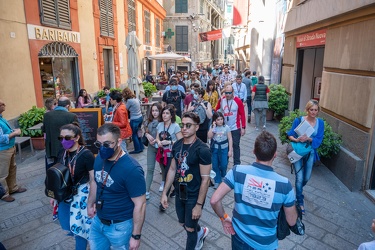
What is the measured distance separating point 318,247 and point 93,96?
1094cm

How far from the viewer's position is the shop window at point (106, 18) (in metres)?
13.6

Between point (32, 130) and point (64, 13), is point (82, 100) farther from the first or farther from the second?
point (64, 13)

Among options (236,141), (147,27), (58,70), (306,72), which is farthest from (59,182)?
(147,27)

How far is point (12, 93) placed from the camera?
7.66m

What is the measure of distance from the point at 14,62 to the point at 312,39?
8664 mm

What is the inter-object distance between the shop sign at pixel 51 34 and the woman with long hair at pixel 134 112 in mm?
3819

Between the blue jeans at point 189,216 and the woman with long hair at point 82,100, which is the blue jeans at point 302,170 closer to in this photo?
the blue jeans at point 189,216

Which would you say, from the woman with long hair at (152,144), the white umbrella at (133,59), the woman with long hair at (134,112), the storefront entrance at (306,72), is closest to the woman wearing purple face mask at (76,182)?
the woman with long hair at (152,144)

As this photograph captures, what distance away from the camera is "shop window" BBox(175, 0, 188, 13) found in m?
32.7

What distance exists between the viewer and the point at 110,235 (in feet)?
8.80

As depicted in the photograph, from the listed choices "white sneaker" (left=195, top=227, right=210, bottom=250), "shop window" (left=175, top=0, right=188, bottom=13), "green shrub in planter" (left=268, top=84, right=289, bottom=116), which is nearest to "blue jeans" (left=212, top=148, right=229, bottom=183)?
"white sneaker" (left=195, top=227, right=210, bottom=250)

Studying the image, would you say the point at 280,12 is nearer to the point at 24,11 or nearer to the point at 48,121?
the point at 24,11

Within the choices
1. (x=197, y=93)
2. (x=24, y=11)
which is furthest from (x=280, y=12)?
(x=24, y=11)

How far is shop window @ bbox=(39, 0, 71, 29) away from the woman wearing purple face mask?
289 inches
